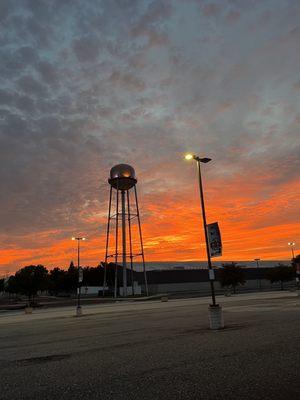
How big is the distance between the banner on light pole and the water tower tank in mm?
49957

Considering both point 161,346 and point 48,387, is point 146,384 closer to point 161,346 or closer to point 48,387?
point 48,387

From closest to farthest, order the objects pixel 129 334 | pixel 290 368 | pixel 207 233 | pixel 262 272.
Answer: pixel 290 368 < pixel 129 334 < pixel 207 233 < pixel 262 272

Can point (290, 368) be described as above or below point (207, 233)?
below

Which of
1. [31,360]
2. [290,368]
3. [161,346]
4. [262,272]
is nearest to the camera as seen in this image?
[290,368]

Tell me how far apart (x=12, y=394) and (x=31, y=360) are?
14.2 feet

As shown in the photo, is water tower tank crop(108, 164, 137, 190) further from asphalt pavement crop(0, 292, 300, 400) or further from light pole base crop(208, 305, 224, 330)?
asphalt pavement crop(0, 292, 300, 400)

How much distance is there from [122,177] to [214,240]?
5047cm

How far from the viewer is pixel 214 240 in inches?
736

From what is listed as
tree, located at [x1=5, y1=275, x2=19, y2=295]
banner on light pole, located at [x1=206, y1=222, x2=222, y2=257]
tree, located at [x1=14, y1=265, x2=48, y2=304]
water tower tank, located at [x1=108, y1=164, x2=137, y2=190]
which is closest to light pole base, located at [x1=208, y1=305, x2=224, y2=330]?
banner on light pole, located at [x1=206, y1=222, x2=222, y2=257]

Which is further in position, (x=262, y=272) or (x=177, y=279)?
(x=262, y=272)

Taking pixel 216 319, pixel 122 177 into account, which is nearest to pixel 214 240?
pixel 216 319

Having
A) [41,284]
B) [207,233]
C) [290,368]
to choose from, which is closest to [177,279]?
[41,284]

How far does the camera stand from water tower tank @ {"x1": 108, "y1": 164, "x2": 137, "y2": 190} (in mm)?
68375

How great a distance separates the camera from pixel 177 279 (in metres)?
111
